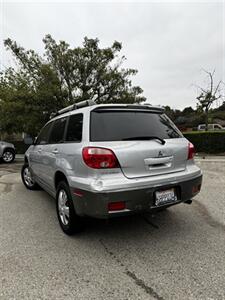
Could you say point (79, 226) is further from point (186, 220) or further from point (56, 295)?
point (186, 220)

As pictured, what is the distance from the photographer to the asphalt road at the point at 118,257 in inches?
82.9

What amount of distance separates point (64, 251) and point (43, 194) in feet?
9.21

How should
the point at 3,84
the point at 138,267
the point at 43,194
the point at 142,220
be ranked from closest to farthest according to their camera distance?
the point at 138,267 < the point at 142,220 < the point at 43,194 < the point at 3,84

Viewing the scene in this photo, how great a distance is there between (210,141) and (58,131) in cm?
1158

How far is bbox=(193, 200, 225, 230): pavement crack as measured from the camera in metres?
3.47

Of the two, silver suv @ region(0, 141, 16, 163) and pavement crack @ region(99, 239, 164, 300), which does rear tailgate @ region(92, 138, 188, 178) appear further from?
silver suv @ region(0, 141, 16, 163)

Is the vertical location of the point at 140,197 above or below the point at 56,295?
above

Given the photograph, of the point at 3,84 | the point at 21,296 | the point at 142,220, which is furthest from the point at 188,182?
the point at 3,84

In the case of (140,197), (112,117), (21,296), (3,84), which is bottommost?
(21,296)

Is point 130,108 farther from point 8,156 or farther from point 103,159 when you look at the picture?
point 8,156

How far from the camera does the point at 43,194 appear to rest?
542cm

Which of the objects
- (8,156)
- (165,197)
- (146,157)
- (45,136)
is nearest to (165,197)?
(165,197)

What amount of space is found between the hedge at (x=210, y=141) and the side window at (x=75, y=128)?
1178cm

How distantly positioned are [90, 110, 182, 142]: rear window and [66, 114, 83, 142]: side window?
23 cm
